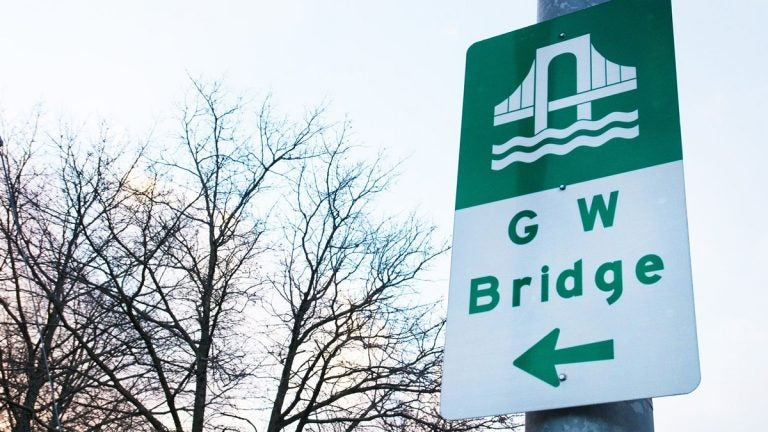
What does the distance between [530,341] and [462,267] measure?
29 centimetres

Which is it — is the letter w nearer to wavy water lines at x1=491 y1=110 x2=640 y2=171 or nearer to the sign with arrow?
the sign with arrow

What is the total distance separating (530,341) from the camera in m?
1.89

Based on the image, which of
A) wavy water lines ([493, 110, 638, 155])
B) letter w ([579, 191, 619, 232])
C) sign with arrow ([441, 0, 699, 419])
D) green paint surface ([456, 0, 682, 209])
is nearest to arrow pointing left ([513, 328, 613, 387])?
sign with arrow ([441, 0, 699, 419])

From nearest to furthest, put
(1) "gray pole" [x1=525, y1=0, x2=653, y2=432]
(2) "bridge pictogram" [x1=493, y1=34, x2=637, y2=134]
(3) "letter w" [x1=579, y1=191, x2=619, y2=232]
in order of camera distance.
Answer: (1) "gray pole" [x1=525, y1=0, x2=653, y2=432] < (3) "letter w" [x1=579, y1=191, x2=619, y2=232] < (2) "bridge pictogram" [x1=493, y1=34, x2=637, y2=134]

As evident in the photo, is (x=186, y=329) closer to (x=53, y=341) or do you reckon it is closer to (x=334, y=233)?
(x=53, y=341)

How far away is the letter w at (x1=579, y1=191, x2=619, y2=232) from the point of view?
1954mm

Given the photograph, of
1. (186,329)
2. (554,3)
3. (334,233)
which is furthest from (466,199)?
(334,233)

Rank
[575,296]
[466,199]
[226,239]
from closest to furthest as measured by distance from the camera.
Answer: [575,296]
[466,199]
[226,239]

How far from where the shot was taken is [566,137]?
7.16 feet

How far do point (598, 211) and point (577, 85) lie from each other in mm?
431

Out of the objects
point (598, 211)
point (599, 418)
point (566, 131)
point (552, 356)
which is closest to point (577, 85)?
point (566, 131)

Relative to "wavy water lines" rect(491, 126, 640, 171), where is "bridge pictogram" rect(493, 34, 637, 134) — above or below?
above

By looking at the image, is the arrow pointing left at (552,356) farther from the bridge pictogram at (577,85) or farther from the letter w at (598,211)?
the bridge pictogram at (577,85)

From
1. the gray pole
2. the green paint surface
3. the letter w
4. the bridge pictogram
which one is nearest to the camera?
the gray pole
